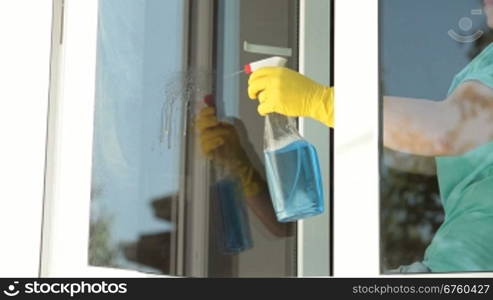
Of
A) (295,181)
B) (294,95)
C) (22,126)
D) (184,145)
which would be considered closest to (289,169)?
(295,181)

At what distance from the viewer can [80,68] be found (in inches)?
80.1

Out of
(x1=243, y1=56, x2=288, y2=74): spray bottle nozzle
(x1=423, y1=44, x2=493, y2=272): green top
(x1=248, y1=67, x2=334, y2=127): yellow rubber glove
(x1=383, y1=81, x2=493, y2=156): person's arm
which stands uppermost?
(x1=243, y1=56, x2=288, y2=74): spray bottle nozzle

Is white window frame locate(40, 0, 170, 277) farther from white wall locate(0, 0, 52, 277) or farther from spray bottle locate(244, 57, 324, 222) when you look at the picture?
spray bottle locate(244, 57, 324, 222)

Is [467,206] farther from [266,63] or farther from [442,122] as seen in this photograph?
[266,63]

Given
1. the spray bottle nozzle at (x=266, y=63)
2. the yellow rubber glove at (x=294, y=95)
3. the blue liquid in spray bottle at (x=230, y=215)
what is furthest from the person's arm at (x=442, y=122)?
the blue liquid in spray bottle at (x=230, y=215)

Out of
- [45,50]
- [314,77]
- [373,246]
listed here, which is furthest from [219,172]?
[45,50]

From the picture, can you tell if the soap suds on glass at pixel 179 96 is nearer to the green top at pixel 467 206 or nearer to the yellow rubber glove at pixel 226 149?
the yellow rubber glove at pixel 226 149

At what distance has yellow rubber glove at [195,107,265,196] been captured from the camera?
1.36 metres

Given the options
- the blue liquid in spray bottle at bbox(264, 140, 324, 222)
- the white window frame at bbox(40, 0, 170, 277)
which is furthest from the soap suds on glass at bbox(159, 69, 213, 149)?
the white window frame at bbox(40, 0, 170, 277)

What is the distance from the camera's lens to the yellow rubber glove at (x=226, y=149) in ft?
4.47

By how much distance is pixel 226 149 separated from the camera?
1420mm

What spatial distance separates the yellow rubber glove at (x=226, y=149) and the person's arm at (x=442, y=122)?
327 millimetres

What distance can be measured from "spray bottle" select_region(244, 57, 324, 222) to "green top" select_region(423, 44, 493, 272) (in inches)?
9.7

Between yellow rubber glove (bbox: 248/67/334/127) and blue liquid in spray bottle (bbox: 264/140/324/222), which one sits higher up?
yellow rubber glove (bbox: 248/67/334/127)
